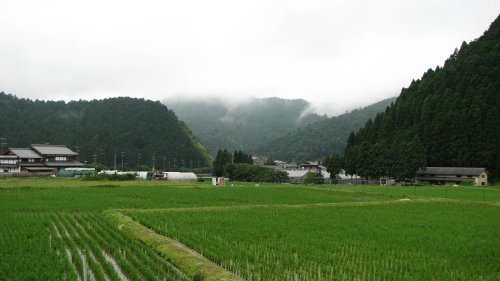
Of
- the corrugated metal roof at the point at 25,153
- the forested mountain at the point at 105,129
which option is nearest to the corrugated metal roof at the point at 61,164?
the corrugated metal roof at the point at 25,153

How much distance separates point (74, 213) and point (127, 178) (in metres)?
35.2

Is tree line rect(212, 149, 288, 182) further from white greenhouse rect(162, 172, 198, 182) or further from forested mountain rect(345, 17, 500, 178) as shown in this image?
forested mountain rect(345, 17, 500, 178)

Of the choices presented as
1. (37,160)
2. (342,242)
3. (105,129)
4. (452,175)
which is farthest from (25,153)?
(342,242)

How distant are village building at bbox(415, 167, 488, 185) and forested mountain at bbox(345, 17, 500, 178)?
241 cm

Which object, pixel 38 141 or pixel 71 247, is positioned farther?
pixel 38 141

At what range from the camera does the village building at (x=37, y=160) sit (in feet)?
221

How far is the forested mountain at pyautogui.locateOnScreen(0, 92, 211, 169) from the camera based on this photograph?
10775cm

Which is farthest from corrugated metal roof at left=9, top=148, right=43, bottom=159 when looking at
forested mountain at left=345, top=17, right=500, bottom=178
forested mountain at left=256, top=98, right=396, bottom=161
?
forested mountain at left=256, top=98, right=396, bottom=161

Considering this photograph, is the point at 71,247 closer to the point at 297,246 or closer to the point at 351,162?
the point at 297,246

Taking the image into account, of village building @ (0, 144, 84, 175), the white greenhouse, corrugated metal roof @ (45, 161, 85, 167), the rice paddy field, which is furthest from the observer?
corrugated metal roof @ (45, 161, 85, 167)

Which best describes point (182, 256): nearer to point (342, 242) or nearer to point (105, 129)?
point (342, 242)

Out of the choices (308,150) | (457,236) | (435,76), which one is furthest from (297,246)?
(308,150)

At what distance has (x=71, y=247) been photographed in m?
12.5

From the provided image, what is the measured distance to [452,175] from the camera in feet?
206
